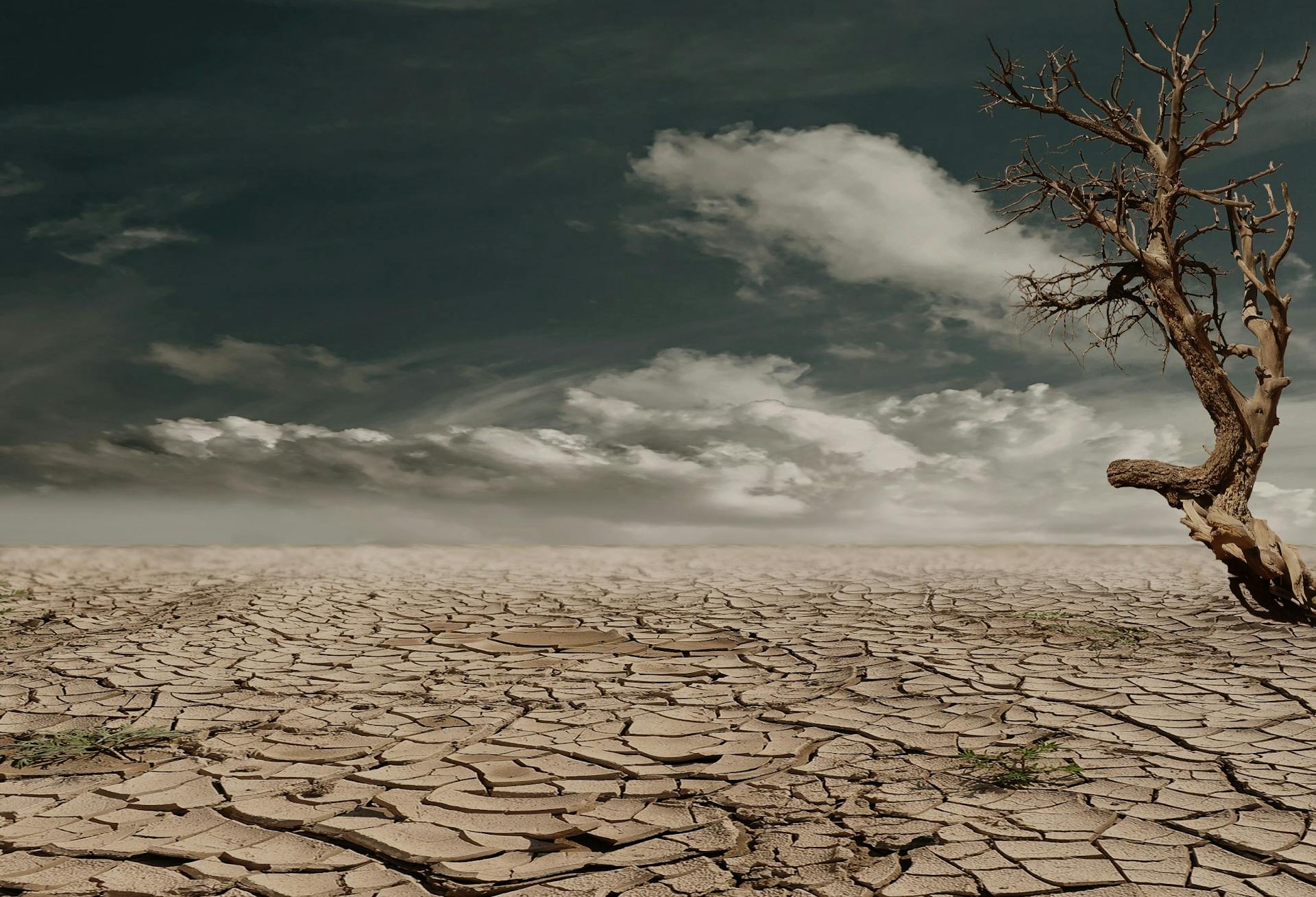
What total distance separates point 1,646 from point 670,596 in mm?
4099

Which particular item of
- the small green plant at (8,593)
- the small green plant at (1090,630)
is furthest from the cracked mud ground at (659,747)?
the small green plant at (8,593)

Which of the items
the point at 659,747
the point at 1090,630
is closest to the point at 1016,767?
the point at 659,747

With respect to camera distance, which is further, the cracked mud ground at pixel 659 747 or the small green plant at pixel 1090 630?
the small green plant at pixel 1090 630

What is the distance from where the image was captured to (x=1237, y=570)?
5840mm

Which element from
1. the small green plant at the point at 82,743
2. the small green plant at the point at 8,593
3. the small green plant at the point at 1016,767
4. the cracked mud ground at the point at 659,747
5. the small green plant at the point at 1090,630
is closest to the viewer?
the cracked mud ground at the point at 659,747

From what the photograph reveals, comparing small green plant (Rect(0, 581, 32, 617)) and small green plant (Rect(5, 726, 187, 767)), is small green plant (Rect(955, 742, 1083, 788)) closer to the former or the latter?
small green plant (Rect(5, 726, 187, 767))

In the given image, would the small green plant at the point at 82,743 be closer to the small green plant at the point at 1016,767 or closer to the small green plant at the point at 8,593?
the small green plant at the point at 1016,767

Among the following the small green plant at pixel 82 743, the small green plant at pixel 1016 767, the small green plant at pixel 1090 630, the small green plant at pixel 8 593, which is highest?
the small green plant at pixel 8 593

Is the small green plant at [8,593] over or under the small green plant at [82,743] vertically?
over

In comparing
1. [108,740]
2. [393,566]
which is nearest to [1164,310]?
[108,740]

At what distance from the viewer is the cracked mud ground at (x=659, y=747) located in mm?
2393

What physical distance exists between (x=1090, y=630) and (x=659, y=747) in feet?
11.1

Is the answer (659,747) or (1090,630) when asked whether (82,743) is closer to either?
(659,747)

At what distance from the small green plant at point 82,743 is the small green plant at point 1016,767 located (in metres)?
2.79
